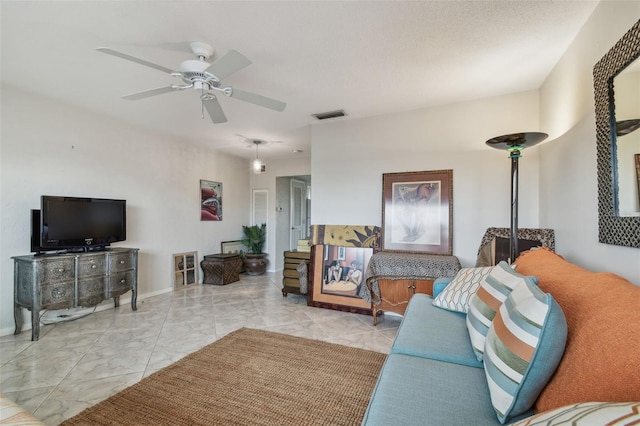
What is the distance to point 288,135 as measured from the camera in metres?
4.69

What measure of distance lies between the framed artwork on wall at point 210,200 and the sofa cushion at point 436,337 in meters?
4.55

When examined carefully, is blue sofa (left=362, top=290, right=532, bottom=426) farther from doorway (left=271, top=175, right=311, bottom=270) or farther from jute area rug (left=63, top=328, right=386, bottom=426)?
doorway (left=271, top=175, right=311, bottom=270)

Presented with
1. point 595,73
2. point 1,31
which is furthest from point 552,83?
point 1,31

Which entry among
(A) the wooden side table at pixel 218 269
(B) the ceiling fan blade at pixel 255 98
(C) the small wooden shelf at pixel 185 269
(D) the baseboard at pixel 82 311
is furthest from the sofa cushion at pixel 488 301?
(C) the small wooden shelf at pixel 185 269

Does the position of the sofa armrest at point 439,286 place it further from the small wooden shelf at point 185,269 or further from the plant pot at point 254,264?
the plant pot at point 254,264

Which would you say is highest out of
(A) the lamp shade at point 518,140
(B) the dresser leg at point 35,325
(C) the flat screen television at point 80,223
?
(A) the lamp shade at point 518,140

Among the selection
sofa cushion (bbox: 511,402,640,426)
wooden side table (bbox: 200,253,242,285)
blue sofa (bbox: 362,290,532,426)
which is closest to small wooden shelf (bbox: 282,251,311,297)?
wooden side table (bbox: 200,253,242,285)

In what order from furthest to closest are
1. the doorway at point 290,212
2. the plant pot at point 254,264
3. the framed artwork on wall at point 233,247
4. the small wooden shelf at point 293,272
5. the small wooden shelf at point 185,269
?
the doorway at point 290,212, the plant pot at point 254,264, the framed artwork on wall at point 233,247, the small wooden shelf at point 185,269, the small wooden shelf at point 293,272

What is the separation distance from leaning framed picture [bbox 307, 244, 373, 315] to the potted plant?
2503 millimetres

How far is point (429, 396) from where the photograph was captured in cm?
108

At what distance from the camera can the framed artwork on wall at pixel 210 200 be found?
5.48 meters

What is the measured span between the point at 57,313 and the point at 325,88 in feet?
13.2

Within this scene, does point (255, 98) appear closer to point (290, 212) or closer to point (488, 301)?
point (488, 301)

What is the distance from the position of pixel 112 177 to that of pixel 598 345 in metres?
4.89
